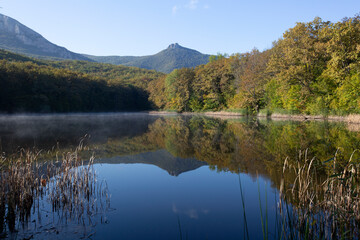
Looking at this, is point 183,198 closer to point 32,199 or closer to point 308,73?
point 32,199

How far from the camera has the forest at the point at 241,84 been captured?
29297 mm

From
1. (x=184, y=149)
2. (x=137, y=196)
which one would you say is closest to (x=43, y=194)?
(x=137, y=196)

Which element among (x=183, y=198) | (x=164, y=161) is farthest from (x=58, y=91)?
(x=183, y=198)

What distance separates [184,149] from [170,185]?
5712mm

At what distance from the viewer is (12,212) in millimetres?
4043

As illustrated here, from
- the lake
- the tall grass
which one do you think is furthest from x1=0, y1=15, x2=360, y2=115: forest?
the tall grass

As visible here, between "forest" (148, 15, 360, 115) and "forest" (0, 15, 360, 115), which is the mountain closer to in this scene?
"forest" (0, 15, 360, 115)

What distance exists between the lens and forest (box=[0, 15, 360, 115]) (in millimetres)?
29297

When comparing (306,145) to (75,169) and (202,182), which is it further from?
(75,169)

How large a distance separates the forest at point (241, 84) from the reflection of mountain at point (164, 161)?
86.0ft

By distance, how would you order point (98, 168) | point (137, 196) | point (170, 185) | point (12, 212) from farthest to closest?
point (98, 168), point (170, 185), point (137, 196), point (12, 212)

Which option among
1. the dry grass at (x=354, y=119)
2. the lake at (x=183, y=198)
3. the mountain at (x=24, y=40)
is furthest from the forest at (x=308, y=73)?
the mountain at (x=24, y=40)

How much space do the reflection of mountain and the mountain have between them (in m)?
175

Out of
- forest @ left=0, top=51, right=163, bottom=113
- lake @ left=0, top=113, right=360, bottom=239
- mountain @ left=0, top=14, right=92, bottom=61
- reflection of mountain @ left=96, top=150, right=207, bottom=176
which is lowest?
reflection of mountain @ left=96, top=150, right=207, bottom=176
